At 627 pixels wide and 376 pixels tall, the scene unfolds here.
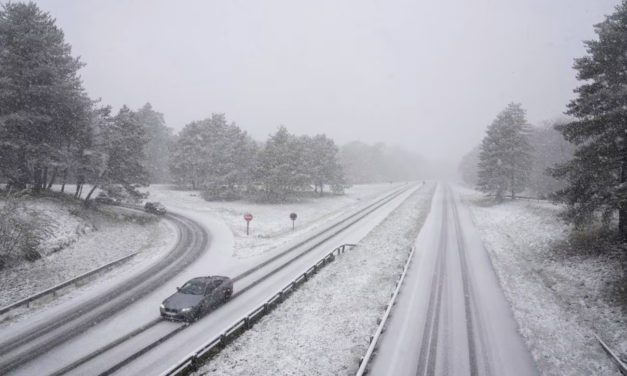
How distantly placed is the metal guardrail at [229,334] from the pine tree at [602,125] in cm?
1751

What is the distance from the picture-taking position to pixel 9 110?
26.8 metres

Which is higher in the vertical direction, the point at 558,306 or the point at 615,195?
the point at 615,195

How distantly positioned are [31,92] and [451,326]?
3318cm

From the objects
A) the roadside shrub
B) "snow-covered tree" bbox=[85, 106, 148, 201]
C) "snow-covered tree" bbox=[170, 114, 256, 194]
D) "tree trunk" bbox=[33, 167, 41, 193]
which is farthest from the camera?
"snow-covered tree" bbox=[170, 114, 256, 194]

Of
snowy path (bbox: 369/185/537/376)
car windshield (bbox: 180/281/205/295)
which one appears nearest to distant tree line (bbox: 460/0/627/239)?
snowy path (bbox: 369/185/537/376)

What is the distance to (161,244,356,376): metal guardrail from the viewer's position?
1151 centimetres

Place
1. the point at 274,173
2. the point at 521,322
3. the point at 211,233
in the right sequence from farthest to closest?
1. the point at 274,173
2. the point at 211,233
3. the point at 521,322

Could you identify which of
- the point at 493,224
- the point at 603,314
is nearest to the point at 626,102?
the point at 603,314

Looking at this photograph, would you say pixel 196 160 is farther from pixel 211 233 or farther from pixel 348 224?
pixel 348 224

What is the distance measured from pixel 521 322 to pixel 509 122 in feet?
147

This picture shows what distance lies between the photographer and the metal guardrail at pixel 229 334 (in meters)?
11.5

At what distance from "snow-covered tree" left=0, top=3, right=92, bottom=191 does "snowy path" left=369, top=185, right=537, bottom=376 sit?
2940 cm

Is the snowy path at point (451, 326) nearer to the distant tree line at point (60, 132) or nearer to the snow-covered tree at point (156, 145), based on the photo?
the distant tree line at point (60, 132)

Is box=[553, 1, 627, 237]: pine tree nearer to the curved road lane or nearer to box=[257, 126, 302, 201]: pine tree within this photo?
the curved road lane
